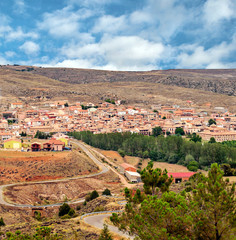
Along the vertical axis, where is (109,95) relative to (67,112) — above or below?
above

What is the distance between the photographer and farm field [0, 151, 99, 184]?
4669 centimetres

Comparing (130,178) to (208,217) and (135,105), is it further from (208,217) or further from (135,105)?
(135,105)

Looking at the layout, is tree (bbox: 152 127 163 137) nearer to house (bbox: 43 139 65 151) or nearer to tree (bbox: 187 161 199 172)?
tree (bbox: 187 161 199 172)

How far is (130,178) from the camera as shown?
52.5 meters

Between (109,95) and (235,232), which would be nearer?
(235,232)

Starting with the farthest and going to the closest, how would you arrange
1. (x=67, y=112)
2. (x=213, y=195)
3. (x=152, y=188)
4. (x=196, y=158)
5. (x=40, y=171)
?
(x=67, y=112)
(x=196, y=158)
(x=40, y=171)
(x=152, y=188)
(x=213, y=195)

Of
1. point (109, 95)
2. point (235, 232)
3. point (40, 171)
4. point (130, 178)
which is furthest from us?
point (109, 95)

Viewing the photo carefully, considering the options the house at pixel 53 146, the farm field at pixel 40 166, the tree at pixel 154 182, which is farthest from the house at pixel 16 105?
the tree at pixel 154 182

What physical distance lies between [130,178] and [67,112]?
223 ft

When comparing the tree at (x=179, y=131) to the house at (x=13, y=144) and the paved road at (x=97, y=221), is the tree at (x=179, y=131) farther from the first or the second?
the paved road at (x=97, y=221)

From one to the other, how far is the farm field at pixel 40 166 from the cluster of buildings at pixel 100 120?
25704mm

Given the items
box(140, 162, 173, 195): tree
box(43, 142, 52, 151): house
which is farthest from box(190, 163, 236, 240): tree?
box(43, 142, 52, 151): house

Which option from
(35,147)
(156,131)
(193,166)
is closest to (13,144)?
(35,147)

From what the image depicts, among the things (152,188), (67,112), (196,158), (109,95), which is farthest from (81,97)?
(152,188)
